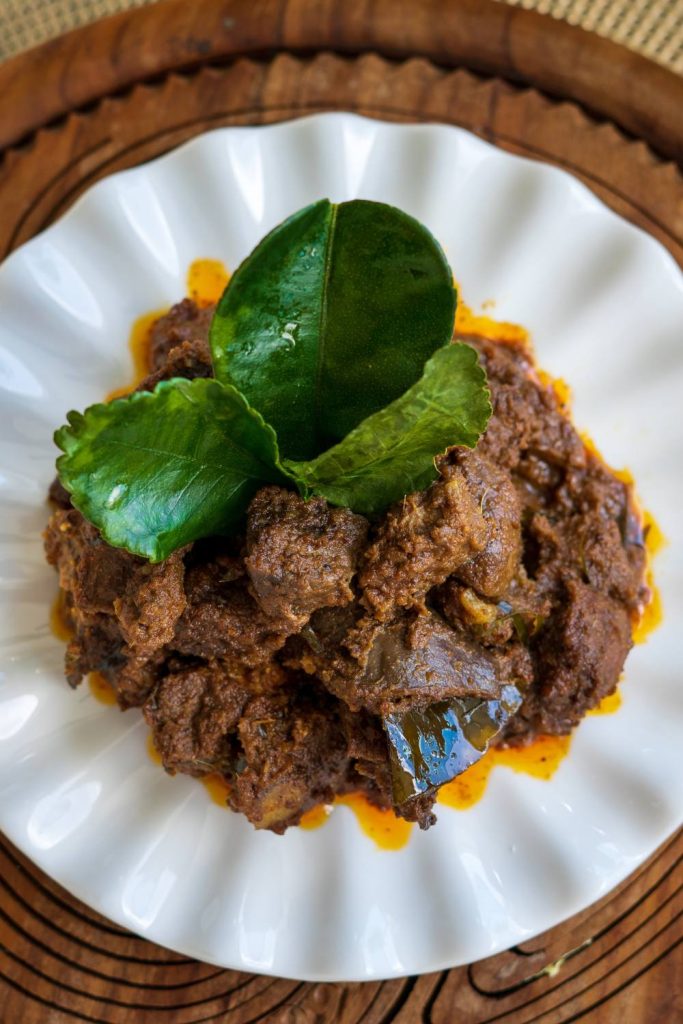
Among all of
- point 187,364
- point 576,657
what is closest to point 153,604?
point 187,364

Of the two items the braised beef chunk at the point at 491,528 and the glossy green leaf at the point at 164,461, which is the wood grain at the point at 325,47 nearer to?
the braised beef chunk at the point at 491,528

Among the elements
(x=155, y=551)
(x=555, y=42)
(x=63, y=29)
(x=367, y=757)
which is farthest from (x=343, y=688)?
(x=63, y=29)

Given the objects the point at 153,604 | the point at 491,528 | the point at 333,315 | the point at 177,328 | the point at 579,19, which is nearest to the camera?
the point at 333,315

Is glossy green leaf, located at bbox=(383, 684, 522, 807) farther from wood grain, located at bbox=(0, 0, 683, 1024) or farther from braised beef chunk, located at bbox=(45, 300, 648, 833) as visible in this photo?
wood grain, located at bbox=(0, 0, 683, 1024)

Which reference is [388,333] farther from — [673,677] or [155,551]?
[673,677]

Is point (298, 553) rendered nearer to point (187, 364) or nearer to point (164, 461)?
point (164, 461)

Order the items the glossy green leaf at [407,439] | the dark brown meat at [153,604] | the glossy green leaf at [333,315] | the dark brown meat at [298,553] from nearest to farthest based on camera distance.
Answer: the glossy green leaf at [407,439]
the glossy green leaf at [333,315]
the dark brown meat at [298,553]
the dark brown meat at [153,604]

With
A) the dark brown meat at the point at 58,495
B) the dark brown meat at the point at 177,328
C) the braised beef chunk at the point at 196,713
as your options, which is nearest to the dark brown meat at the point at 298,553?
the braised beef chunk at the point at 196,713

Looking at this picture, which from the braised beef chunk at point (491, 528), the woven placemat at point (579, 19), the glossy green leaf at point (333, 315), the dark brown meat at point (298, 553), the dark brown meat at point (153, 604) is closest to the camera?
the glossy green leaf at point (333, 315)

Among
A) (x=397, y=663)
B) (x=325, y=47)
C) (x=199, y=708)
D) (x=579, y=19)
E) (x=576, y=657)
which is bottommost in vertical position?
(x=199, y=708)
